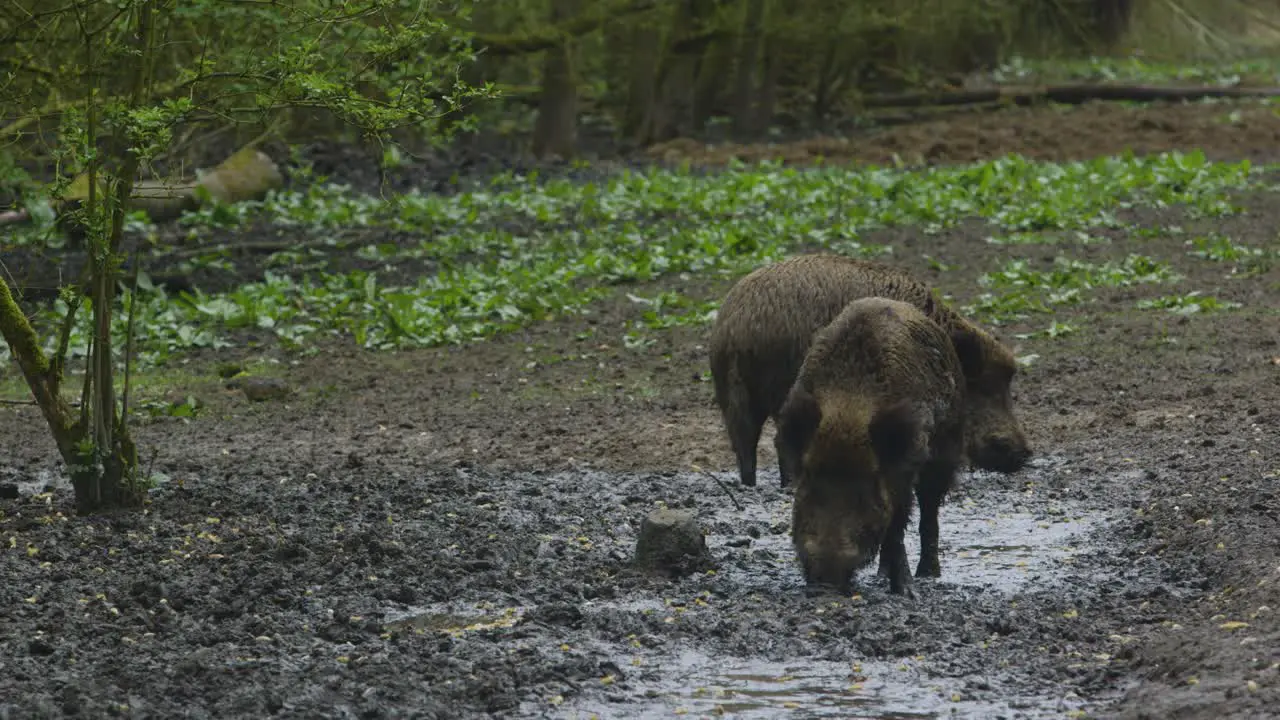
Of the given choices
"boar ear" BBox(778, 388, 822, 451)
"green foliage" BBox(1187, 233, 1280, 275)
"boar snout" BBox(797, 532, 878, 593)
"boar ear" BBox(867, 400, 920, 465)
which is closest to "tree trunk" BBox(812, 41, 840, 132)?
"green foliage" BBox(1187, 233, 1280, 275)

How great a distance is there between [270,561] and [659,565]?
159 centimetres

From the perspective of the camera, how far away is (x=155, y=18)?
7.40 meters

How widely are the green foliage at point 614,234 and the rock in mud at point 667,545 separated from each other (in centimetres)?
521

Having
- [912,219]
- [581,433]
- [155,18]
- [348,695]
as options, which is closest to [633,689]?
[348,695]

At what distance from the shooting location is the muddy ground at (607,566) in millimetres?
5395

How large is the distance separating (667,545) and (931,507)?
3.62 feet

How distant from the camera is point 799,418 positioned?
6.43 meters

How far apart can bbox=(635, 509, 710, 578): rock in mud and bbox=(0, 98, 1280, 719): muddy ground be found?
13 centimetres

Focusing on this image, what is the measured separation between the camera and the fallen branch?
3006 centimetres

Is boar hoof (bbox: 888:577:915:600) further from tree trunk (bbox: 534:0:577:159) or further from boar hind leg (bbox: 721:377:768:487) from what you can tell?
tree trunk (bbox: 534:0:577:159)

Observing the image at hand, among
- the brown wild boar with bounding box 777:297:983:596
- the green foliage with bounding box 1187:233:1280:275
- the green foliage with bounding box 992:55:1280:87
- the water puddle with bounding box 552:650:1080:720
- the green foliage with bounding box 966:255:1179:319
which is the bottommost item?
the water puddle with bounding box 552:650:1080:720

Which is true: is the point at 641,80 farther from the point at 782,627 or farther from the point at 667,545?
the point at 782,627

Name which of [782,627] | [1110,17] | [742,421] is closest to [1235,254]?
[742,421]

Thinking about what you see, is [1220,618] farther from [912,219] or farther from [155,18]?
[912,219]
